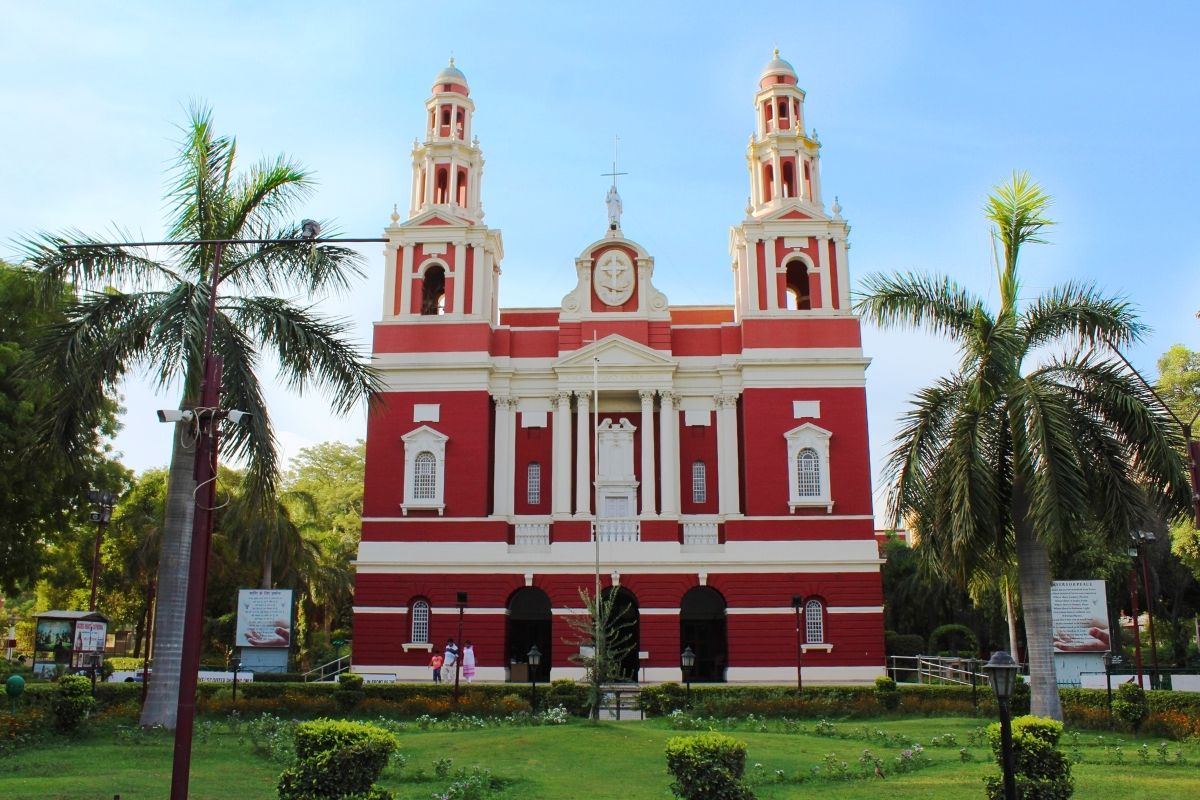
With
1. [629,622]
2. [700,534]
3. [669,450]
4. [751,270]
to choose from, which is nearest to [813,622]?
[700,534]

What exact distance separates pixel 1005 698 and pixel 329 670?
101 ft

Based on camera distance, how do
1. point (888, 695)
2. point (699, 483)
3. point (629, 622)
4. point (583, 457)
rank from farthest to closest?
point (699, 483), point (583, 457), point (629, 622), point (888, 695)

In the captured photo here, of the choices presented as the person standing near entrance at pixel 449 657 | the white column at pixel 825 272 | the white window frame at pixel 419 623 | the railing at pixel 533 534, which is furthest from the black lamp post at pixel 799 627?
the white window frame at pixel 419 623

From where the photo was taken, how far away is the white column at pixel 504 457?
3584cm

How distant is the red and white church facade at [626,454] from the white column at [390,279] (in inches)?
3.1

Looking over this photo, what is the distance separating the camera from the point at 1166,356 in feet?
121

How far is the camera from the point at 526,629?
1367 inches

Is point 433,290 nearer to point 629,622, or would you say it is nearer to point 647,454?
point 647,454

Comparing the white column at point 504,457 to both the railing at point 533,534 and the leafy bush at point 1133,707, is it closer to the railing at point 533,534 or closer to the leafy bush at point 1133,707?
the railing at point 533,534

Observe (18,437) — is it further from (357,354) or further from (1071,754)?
(1071,754)

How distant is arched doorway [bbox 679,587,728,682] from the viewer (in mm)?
34281

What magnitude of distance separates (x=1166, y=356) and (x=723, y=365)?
49.9 ft

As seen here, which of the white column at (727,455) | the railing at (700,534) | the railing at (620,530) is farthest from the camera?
the white column at (727,455)

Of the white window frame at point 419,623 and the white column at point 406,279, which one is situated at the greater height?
the white column at point 406,279
